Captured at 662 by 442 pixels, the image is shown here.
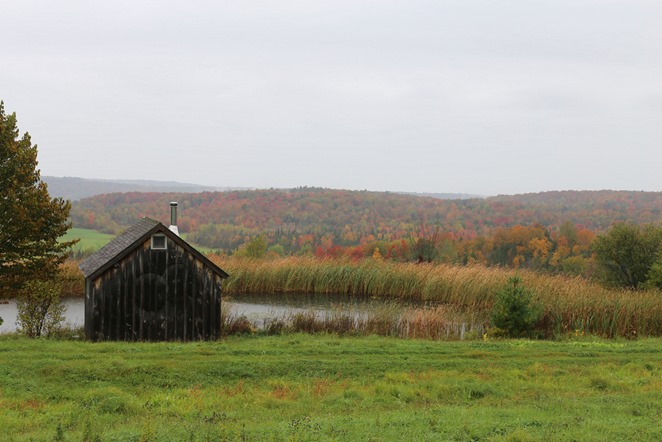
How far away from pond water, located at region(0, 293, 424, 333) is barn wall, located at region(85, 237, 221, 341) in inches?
86.6

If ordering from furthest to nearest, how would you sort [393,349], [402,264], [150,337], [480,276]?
[402,264]
[480,276]
[150,337]
[393,349]

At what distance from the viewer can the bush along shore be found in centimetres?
1588

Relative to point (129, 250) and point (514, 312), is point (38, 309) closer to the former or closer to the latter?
point (129, 250)

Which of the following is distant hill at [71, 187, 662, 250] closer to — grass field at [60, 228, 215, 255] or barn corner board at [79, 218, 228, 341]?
grass field at [60, 228, 215, 255]

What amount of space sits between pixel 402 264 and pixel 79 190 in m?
92.9

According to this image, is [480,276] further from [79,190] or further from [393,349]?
[79,190]

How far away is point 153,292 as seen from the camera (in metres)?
13.6

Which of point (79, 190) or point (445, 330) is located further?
point (79, 190)

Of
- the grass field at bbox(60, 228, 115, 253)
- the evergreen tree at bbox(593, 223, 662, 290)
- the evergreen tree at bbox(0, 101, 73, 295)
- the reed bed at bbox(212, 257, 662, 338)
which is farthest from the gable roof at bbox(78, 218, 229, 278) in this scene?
the grass field at bbox(60, 228, 115, 253)

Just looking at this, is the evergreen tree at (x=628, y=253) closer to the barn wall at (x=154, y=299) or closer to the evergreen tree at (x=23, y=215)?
the barn wall at (x=154, y=299)

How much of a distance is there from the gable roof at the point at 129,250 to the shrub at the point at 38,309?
0.98 metres

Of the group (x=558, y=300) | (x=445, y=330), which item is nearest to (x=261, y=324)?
(x=445, y=330)

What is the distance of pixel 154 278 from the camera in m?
13.6

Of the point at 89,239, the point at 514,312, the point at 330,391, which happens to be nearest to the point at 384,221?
the point at 89,239
